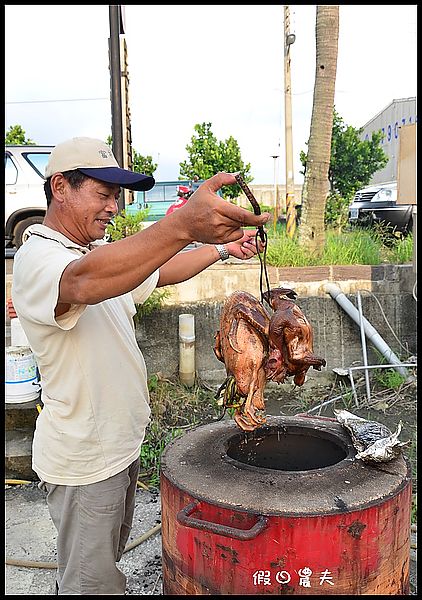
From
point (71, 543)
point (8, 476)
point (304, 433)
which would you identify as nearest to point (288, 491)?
point (304, 433)

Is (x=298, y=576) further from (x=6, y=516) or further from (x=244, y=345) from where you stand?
(x=6, y=516)

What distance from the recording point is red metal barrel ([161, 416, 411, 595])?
2207mm

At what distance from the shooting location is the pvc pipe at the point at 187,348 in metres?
6.32

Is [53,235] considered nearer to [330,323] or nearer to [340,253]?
[330,323]

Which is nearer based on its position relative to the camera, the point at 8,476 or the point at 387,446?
the point at 387,446

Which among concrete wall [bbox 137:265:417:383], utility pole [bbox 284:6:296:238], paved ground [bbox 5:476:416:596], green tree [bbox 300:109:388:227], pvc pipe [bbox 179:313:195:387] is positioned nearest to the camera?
paved ground [bbox 5:476:416:596]

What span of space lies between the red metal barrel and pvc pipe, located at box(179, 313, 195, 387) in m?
3.58

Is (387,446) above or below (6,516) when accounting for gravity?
above

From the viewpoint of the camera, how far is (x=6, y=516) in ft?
14.8

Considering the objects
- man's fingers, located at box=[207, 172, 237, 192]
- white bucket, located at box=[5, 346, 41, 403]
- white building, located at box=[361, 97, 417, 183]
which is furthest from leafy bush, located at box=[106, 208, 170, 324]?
white building, located at box=[361, 97, 417, 183]

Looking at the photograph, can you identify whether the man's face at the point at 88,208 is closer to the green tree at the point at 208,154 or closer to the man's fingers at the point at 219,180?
the man's fingers at the point at 219,180

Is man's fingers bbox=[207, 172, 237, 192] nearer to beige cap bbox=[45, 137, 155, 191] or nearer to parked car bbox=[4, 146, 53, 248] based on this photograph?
beige cap bbox=[45, 137, 155, 191]

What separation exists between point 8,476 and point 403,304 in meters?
4.82

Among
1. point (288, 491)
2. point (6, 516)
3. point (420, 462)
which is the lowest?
point (6, 516)
